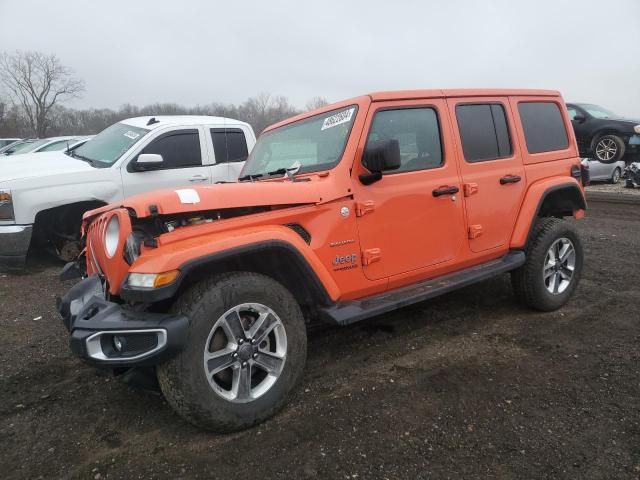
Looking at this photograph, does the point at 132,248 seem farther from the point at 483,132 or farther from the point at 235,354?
the point at 483,132

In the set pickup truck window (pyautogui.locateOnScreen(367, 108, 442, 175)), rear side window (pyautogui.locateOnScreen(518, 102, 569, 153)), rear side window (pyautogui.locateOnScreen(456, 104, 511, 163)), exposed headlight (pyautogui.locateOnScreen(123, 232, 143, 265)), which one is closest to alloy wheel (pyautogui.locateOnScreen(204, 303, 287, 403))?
exposed headlight (pyautogui.locateOnScreen(123, 232, 143, 265))

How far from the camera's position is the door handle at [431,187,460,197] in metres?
3.41

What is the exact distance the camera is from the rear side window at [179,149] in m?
6.34

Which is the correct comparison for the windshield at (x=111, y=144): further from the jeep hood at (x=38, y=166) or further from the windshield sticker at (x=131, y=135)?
the jeep hood at (x=38, y=166)

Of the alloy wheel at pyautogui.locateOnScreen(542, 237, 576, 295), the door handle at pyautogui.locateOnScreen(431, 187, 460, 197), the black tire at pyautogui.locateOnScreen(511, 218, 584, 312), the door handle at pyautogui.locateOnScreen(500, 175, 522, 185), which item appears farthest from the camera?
the alloy wheel at pyautogui.locateOnScreen(542, 237, 576, 295)

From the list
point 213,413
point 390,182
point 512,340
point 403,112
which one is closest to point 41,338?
point 213,413

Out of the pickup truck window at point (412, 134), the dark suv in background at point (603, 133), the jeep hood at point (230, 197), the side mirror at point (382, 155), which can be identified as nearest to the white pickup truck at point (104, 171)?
the jeep hood at point (230, 197)

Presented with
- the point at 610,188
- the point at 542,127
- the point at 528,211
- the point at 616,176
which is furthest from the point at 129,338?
the point at 616,176

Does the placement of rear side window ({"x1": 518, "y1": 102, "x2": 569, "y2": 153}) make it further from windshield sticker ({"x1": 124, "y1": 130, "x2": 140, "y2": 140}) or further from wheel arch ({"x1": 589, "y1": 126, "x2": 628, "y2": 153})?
wheel arch ({"x1": 589, "y1": 126, "x2": 628, "y2": 153})

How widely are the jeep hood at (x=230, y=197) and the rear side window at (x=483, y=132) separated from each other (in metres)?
1.39

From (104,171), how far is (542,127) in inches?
201

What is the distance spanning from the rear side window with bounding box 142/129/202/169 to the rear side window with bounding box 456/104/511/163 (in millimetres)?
4091

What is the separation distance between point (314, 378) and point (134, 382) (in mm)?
1200

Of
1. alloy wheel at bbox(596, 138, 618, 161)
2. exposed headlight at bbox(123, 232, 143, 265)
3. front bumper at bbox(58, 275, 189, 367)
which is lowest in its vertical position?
front bumper at bbox(58, 275, 189, 367)
